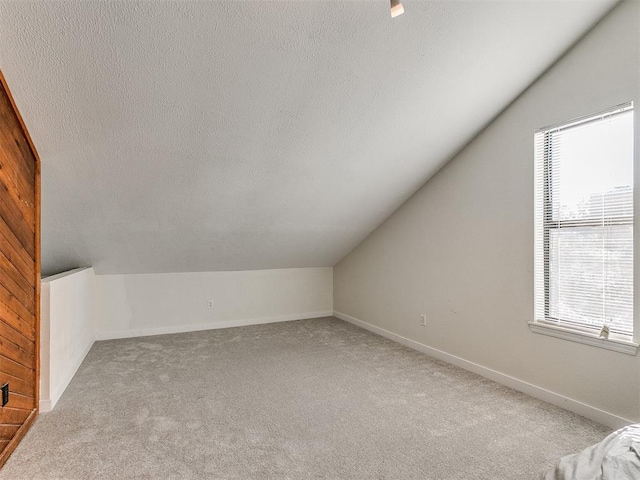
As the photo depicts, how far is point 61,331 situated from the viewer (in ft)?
9.11

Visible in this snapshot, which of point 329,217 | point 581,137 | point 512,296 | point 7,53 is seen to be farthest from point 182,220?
point 581,137

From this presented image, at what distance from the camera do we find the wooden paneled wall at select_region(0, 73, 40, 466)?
195 cm

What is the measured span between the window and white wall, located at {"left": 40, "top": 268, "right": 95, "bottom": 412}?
3416 mm

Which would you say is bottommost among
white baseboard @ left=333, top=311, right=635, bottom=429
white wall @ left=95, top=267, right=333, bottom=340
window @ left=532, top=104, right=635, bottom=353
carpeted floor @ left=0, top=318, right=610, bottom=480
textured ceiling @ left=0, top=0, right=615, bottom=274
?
carpeted floor @ left=0, top=318, right=610, bottom=480

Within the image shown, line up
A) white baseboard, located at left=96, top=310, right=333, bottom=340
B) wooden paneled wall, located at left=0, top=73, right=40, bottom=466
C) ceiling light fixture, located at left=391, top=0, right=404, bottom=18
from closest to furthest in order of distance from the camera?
ceiling light fixture, located at left=391, top=0, right=404, bottom=18 < wooden paneled wall, located at left=0, top=73, right=40, bottom=466 < white baseboard, located at left=96, top=310, right=333, bottom=340

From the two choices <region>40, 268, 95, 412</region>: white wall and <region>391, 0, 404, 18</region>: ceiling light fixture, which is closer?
<region>391, 0, 404, 18</region>: ceiling light fixture

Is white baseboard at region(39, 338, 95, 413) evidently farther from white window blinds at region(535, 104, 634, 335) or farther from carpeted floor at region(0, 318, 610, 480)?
white window blinds at region(535, 104, 634, 335)

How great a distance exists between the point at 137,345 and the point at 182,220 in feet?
5.09

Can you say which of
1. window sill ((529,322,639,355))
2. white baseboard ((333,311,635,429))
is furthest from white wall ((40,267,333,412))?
window sill ((529,322,639,355))

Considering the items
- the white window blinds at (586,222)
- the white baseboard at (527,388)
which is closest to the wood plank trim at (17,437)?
the white baseboard at (527,388)

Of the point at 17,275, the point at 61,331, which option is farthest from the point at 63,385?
the point at 17,275

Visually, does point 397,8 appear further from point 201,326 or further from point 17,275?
point 201,326

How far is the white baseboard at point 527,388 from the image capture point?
7.31ft

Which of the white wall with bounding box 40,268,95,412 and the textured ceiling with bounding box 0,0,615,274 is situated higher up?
the textured ceiling with bounding box 0,0,615,274
